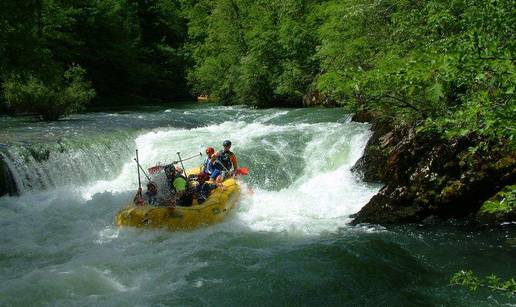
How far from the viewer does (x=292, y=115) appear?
57.5ft

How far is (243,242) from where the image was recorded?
734 cm

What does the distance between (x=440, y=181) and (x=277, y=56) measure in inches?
687

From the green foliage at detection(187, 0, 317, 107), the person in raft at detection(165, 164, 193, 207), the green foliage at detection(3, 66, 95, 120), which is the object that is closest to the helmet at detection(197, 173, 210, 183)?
the person in raft at detection(165, 164, 193, 207)

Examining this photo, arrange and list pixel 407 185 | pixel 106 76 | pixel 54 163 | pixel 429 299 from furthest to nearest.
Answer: pixel 106 76
pixel 54 163
pixel 407 185
pixel 429 299

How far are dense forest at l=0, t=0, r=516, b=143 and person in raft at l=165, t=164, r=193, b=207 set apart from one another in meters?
2.96

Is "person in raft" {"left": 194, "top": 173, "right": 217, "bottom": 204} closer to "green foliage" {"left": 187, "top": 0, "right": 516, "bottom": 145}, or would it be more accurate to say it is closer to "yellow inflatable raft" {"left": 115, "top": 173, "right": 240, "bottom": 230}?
"yellow inflatable raft" {"left": 115, "top": 173, "right": 240, "bottom": 230}

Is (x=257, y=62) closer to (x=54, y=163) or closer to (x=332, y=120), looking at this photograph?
(x=332, y=120)

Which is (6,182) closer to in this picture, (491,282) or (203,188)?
(203,188)

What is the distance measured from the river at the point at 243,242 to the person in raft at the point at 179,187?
74cm

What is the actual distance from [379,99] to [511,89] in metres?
3.35

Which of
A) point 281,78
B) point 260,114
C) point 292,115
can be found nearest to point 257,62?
point 281,78

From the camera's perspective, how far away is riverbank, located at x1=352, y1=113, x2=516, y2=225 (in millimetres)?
7191

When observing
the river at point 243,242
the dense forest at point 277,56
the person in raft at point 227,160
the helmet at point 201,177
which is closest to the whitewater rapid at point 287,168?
the river at point 243,242

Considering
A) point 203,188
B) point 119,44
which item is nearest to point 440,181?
point 203,188
